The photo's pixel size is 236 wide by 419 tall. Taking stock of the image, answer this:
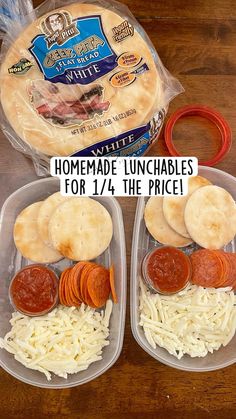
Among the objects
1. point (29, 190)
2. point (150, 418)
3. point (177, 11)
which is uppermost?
point (177, 11)

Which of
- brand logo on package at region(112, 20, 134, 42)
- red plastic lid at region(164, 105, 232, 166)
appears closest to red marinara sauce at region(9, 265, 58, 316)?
red plastic lid at region(164, 105, 232, 166)

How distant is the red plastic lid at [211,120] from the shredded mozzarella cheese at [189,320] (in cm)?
27

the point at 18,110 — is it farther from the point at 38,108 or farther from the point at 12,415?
the point at 12,415

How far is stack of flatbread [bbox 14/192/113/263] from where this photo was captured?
888 mm

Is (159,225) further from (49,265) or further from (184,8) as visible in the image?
(184,8)

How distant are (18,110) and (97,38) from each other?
0.21 m

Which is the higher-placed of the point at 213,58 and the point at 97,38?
the point at 97,38

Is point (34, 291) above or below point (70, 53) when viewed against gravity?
below

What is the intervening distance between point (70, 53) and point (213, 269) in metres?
0.49

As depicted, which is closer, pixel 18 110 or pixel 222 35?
pixel 18 110

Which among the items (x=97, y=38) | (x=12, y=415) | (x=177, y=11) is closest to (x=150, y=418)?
(x=12, y=415)

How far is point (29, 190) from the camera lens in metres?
0.95

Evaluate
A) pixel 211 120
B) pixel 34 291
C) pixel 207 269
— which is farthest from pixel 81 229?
pixel 211 120

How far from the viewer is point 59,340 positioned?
2.85 feet
